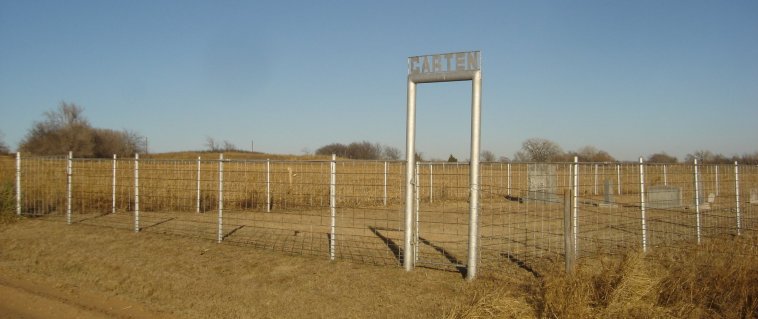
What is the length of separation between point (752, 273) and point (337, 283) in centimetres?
492

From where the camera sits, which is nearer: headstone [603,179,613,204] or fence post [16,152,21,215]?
headstone [603,179,613,204]

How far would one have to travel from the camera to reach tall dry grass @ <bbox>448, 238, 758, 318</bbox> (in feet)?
17.6

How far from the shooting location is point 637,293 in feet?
18.7

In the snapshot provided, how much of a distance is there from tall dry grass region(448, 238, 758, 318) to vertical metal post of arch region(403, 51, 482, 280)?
0.96m

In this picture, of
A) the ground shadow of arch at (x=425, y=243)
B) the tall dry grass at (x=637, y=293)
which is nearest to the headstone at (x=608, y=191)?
the ground shadow of arch at (x=425, y=243)

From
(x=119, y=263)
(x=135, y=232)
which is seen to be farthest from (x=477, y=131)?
Result: (x=135, y=232)

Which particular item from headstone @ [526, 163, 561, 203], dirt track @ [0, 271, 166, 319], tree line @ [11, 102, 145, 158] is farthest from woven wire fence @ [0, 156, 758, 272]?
A: tree line @ [11, 102, 145, 158]

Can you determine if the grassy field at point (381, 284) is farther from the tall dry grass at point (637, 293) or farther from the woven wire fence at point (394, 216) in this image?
the woven wire fence at point (394, 216)

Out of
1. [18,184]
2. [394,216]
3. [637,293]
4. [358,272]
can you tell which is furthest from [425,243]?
[18,184]

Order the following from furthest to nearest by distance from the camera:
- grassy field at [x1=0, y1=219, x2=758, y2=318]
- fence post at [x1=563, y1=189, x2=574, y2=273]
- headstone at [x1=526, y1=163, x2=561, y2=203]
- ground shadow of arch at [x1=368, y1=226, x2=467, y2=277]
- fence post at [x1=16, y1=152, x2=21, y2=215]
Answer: fence post at [x1=16, y1=152, x2=21, y2=215]
headstone at [x1=526, y1=163, x2=561, y2=203]
ground shadow of arch at [x1=368, y1=226, x2=467, y2=277]
fence post at [x1=563, y1=189, x2=574, y2=273]
grassy field at [x1=0, y1=219, x2=758, y2=318]

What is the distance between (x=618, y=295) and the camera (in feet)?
18.4

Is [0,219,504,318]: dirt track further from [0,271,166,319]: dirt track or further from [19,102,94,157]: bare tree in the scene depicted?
[19,102,94,157]: bare tree

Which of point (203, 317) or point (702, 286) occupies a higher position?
point (702, 286)

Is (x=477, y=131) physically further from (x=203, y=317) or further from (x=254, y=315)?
(x=203, y=317)
